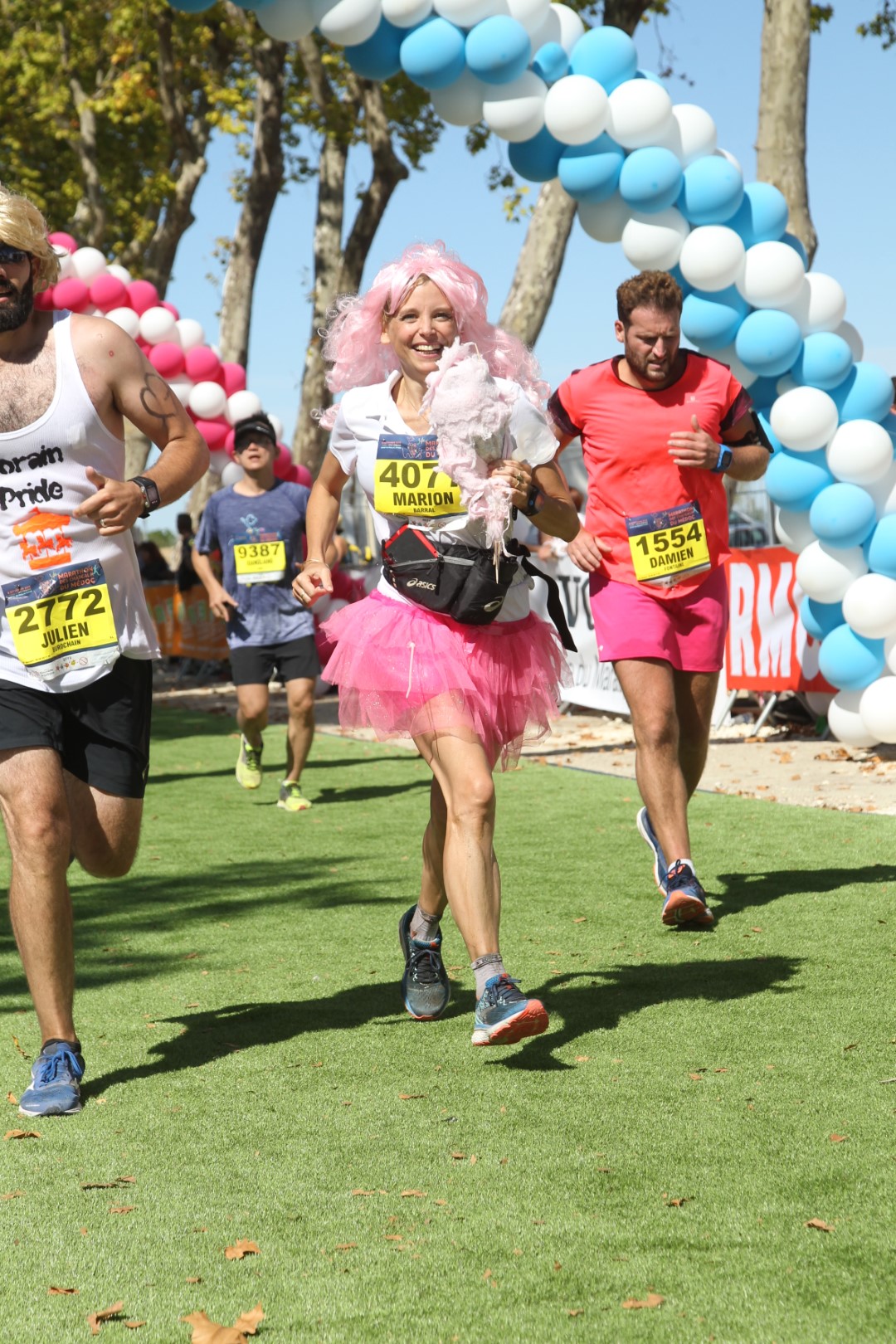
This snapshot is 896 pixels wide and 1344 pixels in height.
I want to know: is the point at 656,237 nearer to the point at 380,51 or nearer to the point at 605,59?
the point at 605,59

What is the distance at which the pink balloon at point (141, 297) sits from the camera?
15508mm

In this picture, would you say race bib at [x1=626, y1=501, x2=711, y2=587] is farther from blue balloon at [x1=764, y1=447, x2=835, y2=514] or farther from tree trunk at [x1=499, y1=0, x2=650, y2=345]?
tree trunk at [x1=499, y1=0, x2=650, y2=345]

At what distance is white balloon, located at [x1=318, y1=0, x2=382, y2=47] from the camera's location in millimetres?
10031

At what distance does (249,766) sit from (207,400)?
580 centimetres

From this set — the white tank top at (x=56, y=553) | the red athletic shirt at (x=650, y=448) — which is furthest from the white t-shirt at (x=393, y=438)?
the red athletic shirt at (x=650, y=448)

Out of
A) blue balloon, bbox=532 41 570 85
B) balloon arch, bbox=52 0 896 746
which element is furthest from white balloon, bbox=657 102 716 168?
blue balloon, bbox=532 41 570 85

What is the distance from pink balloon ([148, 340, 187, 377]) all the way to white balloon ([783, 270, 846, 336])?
272 inches

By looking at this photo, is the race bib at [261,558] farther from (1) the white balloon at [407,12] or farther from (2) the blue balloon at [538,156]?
(1) the white balloon at [407,12]

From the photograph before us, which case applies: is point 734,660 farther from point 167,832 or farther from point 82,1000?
point 82,1000

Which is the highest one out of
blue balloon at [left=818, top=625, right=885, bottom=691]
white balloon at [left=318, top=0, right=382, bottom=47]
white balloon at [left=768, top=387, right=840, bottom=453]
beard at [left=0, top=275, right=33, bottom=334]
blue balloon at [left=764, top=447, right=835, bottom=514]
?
white balloon at [left=318, top=0, right=382, bottom=47]

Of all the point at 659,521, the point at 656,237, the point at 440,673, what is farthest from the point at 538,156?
the point at 440,673

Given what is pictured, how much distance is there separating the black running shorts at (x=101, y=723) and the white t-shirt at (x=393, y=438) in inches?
31.9

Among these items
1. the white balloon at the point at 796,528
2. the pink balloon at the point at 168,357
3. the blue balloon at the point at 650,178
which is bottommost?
the white balloon at the point at 796,528

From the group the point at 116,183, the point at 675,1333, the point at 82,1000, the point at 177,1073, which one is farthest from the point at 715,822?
the point at 116,183
